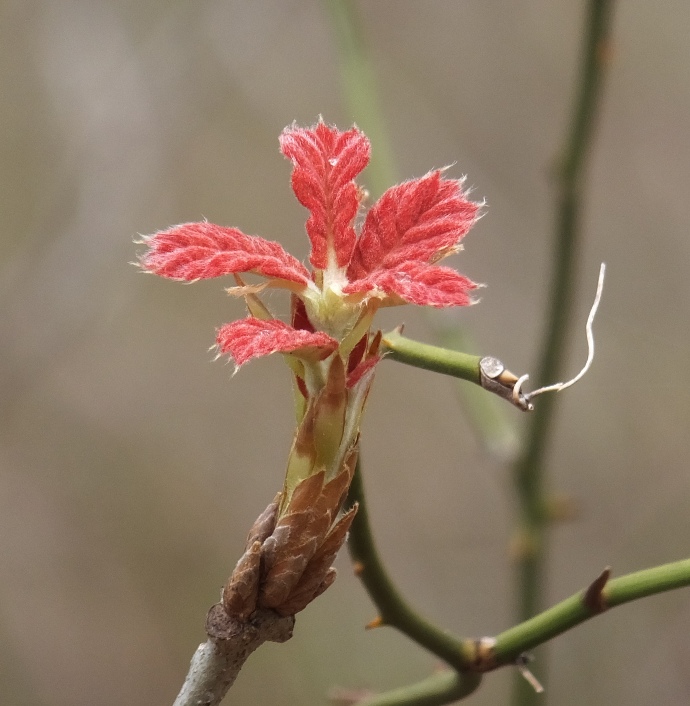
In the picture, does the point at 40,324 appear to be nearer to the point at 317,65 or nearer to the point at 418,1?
the point at 317,65

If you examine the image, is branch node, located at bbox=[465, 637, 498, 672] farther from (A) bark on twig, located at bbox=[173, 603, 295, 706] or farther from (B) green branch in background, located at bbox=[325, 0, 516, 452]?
(B) green branch in background, located at bbox=[325, 0, 516, 452]

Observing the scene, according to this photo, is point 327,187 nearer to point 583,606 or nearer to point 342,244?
point 342,244

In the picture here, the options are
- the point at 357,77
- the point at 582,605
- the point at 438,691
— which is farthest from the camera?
the point at 357,77

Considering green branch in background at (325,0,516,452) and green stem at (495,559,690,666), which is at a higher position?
green branch in background at (325,0,516,452)

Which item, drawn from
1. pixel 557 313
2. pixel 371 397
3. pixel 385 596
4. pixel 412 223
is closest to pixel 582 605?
pixel 385 596

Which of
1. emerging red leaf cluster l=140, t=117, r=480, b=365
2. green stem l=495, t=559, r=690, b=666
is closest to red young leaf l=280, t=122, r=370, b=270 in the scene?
emerging red leaf cluster l=140, t=117, r=480, b=365
